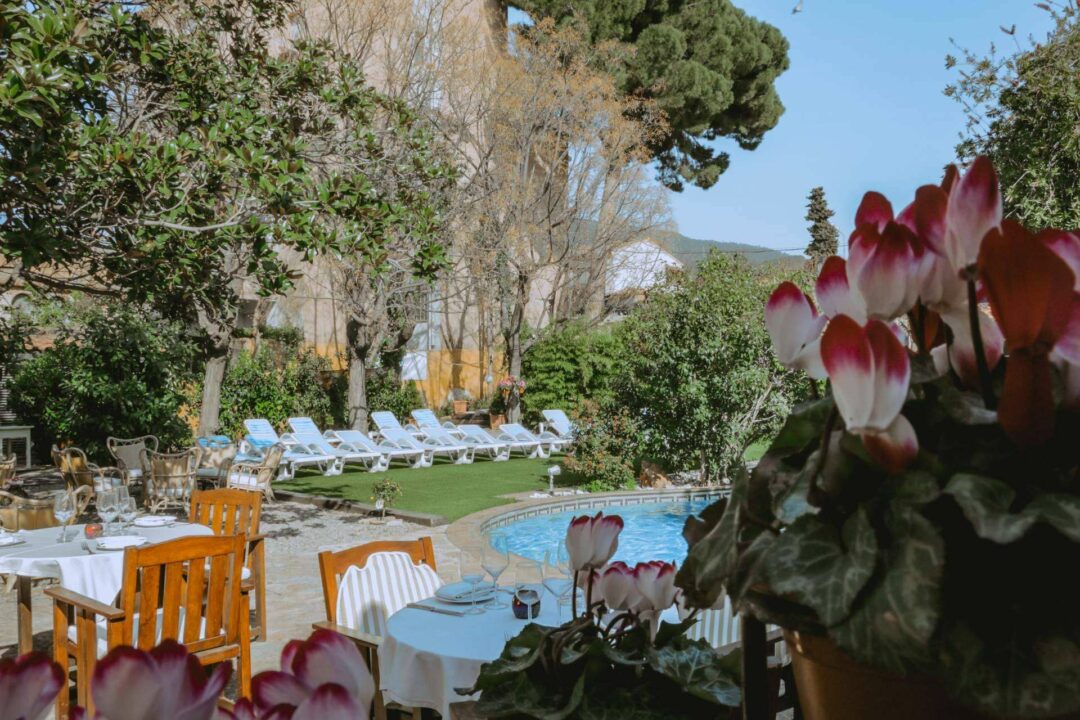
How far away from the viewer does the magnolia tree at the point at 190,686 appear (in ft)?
1.68

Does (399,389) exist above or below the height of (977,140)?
below

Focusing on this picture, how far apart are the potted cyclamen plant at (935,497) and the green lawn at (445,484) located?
371 inches

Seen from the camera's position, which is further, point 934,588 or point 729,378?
point 729,378

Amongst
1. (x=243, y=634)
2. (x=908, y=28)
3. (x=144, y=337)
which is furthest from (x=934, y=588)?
(x=144, y=337)

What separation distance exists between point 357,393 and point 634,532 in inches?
335

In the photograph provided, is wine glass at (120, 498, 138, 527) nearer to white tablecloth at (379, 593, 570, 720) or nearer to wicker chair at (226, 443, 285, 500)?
white tablecloth at (379, 593, 570, 720)

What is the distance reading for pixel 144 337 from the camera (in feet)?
41.1

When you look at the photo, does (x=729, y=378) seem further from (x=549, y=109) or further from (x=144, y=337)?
(x=549, y=109)

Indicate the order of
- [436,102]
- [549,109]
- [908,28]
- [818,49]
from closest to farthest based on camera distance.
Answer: [908,28]
[818,49]
[436,102]
[549,109]

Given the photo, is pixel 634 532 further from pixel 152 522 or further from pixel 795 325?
pixel 795 325

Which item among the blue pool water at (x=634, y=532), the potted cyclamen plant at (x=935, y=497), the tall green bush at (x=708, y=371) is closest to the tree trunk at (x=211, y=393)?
the blue pool water at (x=634, y=532)

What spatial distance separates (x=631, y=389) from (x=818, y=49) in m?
7.18

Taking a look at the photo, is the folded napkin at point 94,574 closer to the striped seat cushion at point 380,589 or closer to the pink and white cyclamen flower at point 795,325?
the striped seat cushion at point 380,589

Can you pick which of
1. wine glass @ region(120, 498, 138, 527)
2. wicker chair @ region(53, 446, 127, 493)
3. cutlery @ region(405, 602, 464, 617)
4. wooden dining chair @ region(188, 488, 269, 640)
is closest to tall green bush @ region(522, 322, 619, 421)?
wicker chair @ region(53, 446, 127, 493)
